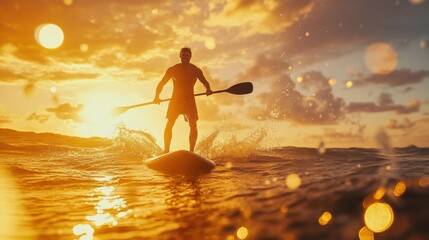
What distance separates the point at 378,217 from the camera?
254cm

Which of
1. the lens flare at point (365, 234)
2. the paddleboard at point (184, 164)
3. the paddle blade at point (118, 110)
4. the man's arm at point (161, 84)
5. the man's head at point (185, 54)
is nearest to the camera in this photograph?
the lens flare at point (365, 234)

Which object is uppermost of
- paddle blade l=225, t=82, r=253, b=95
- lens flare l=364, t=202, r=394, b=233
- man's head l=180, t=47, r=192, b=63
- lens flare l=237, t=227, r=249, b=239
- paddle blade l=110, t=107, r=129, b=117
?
man's head l=180, t=47, r=192, b=63

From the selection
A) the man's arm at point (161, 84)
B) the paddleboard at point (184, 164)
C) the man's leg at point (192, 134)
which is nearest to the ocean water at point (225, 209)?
the paddleboard at point (184, 164)

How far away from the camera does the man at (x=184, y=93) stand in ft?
25.7

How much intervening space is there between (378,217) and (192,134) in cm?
564

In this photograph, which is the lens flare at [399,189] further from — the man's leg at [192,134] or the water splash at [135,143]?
the water splash at [135,143]

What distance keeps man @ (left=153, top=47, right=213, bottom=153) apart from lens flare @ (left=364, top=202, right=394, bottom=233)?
539 cm

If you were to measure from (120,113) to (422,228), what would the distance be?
788 cm

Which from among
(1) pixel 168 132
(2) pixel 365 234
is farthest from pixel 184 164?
(2) pixel 365 234

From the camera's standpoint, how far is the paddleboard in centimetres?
616

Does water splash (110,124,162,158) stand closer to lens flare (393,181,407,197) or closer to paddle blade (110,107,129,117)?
paddle blade (110,107,129,117)

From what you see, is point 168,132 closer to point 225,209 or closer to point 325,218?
point 225,209

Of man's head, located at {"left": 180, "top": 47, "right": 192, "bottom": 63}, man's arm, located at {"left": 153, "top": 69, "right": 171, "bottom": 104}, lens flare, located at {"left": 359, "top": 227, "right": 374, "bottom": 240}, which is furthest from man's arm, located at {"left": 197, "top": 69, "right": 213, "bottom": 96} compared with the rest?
lens flare, located at {"left": 359, "top": 227, "right": 374, "bottom": 240}

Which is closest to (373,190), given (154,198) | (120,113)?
(154,198)
